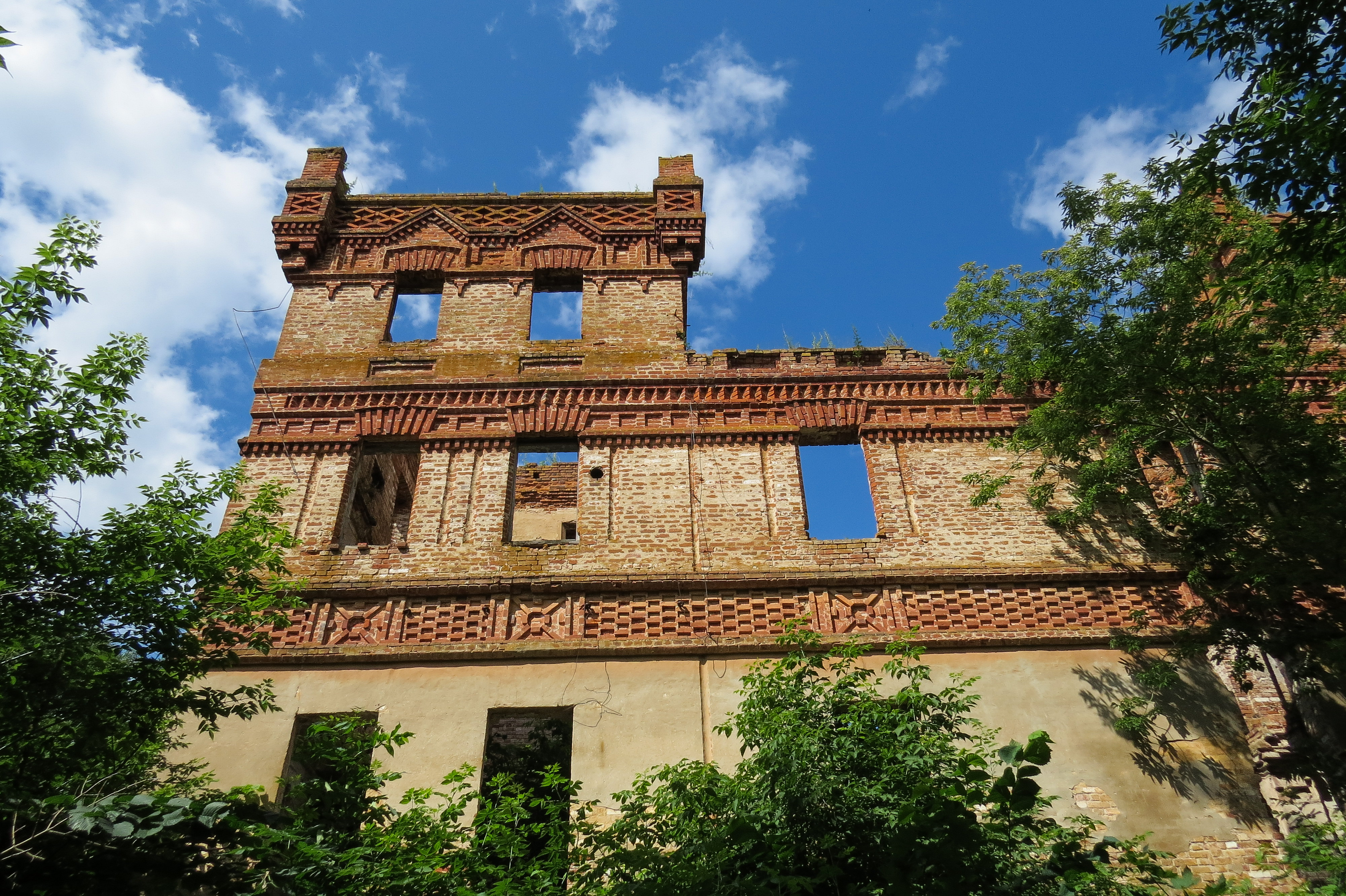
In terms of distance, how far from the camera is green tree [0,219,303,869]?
21.6ft

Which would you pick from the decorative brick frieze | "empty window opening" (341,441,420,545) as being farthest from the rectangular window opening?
"empty window opening" (341,441,420,545)

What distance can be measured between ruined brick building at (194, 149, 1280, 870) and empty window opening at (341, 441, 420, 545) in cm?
7

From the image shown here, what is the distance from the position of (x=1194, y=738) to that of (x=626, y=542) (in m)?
5.95

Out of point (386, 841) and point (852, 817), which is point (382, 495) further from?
point (852, 817)

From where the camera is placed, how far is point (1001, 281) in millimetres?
11281

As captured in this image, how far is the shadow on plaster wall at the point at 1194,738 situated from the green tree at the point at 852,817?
A: 1.58 metres

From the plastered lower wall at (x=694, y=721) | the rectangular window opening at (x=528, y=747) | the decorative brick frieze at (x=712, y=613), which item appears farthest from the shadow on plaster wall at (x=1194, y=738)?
the rectangular window opening at (x=528, y=747)

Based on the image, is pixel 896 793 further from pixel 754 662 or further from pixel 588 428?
pixel 588 428

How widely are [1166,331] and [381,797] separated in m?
8.87

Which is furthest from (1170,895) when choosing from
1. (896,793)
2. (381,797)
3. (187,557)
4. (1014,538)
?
(187,557)

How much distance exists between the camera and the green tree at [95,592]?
6570mm

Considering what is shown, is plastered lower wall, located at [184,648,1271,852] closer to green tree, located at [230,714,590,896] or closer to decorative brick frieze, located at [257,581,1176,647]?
decorative brick frieze, located at [257,581,1176,647]

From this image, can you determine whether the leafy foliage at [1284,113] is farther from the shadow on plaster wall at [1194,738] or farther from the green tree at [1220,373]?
the shadow on plaster wall at [1194,738]

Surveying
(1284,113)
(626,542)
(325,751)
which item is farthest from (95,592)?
(1284,113)
